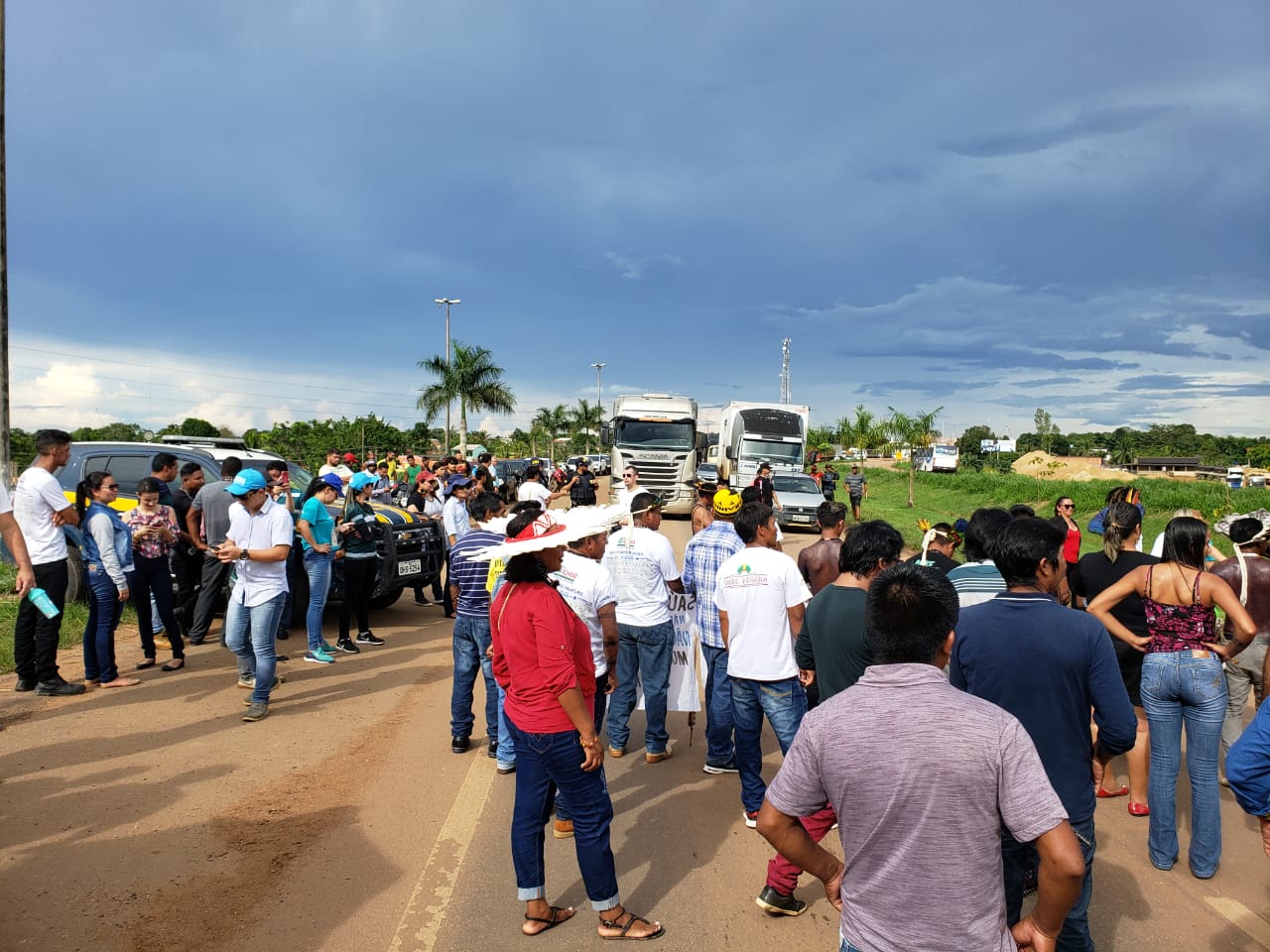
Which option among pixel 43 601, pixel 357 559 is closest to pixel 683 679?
pixel 357 559

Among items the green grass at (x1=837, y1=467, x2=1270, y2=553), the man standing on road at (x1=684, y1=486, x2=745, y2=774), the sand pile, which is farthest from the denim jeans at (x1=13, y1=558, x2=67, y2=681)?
the sand pile

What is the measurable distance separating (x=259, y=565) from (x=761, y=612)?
4.20 meters

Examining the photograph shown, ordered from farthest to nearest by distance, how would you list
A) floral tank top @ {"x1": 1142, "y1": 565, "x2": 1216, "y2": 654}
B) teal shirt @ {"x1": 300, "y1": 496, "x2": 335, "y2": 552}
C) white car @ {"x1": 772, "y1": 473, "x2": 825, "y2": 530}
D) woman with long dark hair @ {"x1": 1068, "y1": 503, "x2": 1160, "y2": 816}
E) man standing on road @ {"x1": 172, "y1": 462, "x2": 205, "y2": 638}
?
white car @ {"x1": 772, "y1": 473, "x2": 825, "y2": 530} → man standing on road @ {"x1": 172, "y1": 462, "x2": 205, "y2": 638} → teal shirt @ {"x1": 300, "y1": 496, "x2": 335, "y2": 552} → woman with long dark hair @ {"x1": 1068, "y1": 503, "x2": 1160, "y2": 816} → floral tank top @ {"x1": 1142, "y1": 565, "x2": 1216, "y2": 654}

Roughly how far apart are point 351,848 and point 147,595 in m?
4.67

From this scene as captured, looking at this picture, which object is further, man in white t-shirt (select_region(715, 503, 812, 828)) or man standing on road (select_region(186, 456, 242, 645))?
man standing on road (select_region(186, 456, 242, 645))

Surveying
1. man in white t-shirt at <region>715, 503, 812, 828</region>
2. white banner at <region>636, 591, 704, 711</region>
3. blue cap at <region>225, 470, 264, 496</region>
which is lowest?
white banner at <region>636, 591, 704, 711</region>

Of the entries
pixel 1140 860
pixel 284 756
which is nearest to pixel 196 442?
pixel 284 756

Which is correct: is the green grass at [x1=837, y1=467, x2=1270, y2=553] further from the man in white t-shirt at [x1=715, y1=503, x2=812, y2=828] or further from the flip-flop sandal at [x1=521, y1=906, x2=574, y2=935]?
the flip-flop sandal at [x1=521, y1=906, x2=574, y2=935]

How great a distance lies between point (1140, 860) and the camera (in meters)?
4.25

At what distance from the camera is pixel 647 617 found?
532cm

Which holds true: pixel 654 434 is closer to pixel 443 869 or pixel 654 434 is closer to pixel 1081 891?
pixel 443 869

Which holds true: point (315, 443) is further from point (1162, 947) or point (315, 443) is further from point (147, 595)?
point (1162, 947)

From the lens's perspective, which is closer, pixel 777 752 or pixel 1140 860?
pixel 1140 860

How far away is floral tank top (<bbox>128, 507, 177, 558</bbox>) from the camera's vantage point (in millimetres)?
7262
